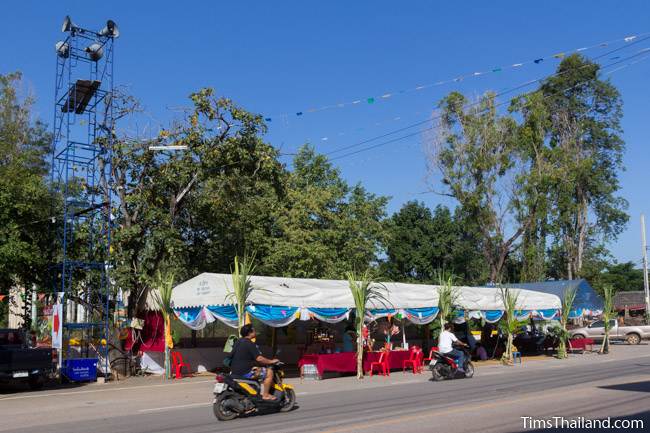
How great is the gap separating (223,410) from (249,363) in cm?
88

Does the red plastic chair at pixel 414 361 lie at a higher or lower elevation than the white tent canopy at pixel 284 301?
lower

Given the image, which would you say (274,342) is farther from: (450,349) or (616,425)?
(616,425)

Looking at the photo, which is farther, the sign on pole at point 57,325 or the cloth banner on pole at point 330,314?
the cloth banner on pole at point 330,314

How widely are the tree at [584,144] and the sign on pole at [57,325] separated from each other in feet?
130

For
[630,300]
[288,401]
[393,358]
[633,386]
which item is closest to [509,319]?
[393,358]

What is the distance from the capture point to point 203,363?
23.9 metres

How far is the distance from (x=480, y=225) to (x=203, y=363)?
27366 millimetres

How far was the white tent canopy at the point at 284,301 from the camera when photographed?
20.6m

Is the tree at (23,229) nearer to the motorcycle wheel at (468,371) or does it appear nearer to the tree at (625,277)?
the motorcycle wheel at (468,371)

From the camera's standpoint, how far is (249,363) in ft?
38.0

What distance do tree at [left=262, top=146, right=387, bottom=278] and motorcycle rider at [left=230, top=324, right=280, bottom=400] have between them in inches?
858

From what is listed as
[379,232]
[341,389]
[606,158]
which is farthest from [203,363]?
[606,158]

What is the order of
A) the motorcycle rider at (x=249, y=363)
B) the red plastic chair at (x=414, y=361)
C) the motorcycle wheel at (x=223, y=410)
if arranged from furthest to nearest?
the red plastic chair at (x=414, y=361)
the motorcycle rider at (x=249, y=363)
the motorcycle wheel at (x=223, y=410)

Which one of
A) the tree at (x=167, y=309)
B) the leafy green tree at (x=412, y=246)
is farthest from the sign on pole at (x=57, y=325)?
the leafy green tree at (x=412, y=246)
